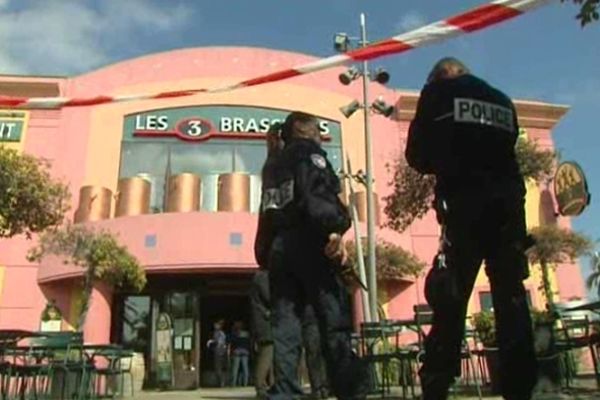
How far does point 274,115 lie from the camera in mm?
20906

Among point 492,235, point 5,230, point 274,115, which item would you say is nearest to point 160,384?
point 5,230

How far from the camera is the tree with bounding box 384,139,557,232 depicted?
568 inches

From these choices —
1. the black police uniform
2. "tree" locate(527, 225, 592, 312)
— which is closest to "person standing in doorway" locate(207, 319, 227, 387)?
"tree" locate(527, 225, 592, 312)

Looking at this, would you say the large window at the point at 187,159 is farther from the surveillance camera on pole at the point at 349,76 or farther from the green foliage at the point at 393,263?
the surveillance camera on pole at the point at 349,76

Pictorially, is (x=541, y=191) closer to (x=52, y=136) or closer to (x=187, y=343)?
(x=187, y=343)

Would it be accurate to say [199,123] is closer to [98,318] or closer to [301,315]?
[98,318]

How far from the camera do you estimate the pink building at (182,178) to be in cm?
1805

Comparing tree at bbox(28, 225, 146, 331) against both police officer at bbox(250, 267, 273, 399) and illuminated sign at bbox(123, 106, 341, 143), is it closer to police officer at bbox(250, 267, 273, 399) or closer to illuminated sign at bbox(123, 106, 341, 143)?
illuminated sign at bbox(123, 106, 341, 143)

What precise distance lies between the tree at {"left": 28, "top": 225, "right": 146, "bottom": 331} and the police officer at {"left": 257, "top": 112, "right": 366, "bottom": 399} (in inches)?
509

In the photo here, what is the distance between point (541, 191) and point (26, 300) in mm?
15563

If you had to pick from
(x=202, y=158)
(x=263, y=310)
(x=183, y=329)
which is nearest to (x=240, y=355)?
(x=183, y=329)

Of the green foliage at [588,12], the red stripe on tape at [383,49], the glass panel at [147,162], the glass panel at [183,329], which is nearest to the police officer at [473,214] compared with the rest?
the green foliage at [588,12]

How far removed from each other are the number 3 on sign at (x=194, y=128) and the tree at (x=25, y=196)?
648 centimetres

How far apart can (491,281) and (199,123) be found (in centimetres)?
1810
